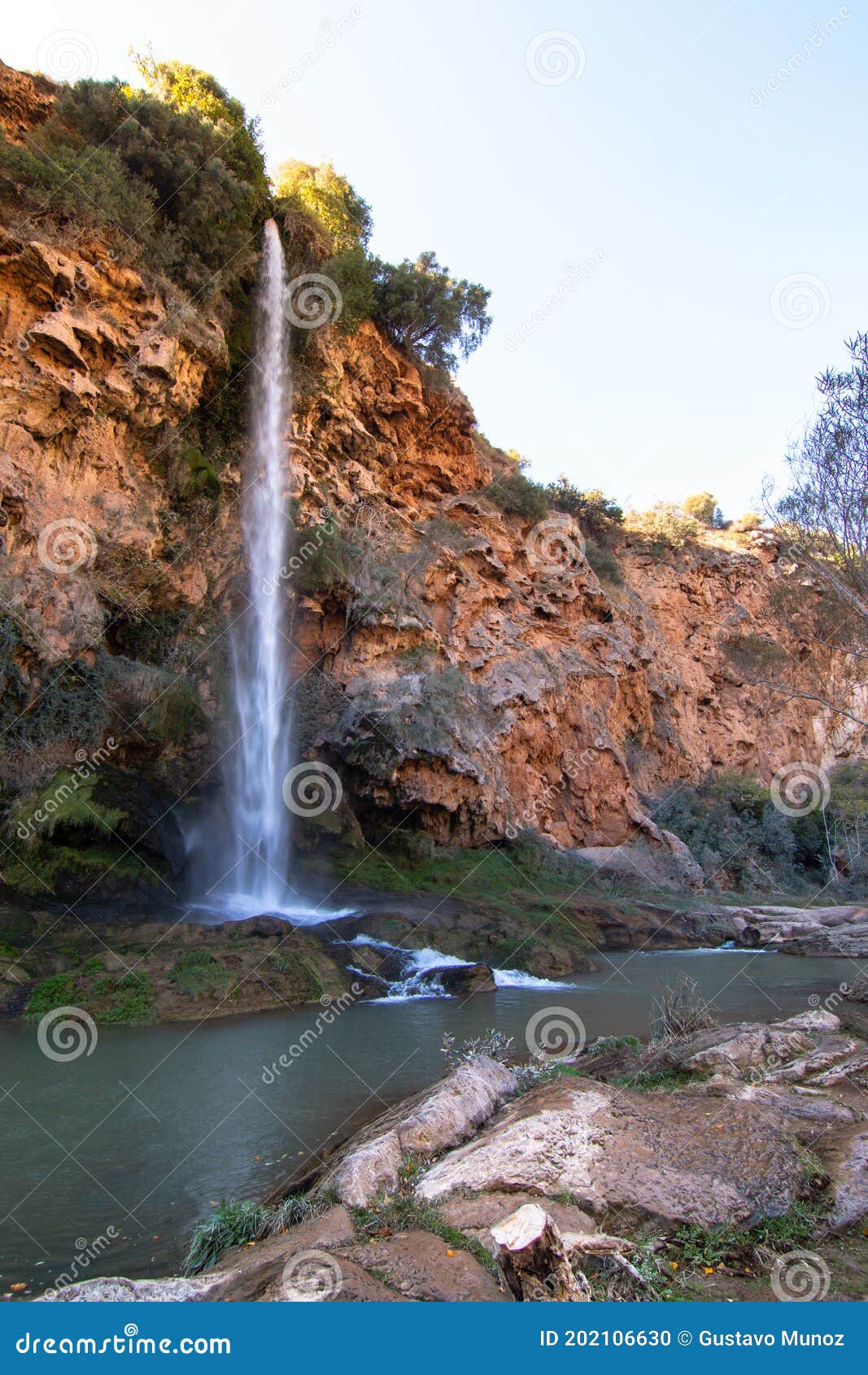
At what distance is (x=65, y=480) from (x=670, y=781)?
2503 centimetres

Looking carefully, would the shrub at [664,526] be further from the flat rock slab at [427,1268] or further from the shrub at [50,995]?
the flat rock slab at [427,1268]

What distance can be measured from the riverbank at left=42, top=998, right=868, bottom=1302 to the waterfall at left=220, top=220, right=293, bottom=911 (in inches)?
455

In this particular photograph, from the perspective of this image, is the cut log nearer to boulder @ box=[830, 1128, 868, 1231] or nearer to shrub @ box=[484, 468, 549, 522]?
boulder @ box=[830, 1128, 868, 1231]

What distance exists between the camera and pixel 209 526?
67.4ft

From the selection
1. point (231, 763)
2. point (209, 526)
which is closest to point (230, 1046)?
point (231, 763)

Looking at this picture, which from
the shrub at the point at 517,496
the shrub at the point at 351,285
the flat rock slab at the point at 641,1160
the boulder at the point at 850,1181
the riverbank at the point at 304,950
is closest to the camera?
the boulder at the point at 850,1181

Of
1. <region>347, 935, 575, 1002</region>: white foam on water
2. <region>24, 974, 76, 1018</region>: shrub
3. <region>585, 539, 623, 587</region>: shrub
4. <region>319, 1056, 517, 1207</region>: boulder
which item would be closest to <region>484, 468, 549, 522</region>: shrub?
<region>585, 539, 623, 587</region>: shrub

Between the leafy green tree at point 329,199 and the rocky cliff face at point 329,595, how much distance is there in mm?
3423

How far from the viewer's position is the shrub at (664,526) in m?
37.6

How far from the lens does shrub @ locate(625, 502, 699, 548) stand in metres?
37.6

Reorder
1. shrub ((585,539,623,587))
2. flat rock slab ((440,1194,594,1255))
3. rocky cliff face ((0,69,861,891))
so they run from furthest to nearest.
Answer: shrub ((585,539,623,587)) → rocky cliff face ((0,69,861,891)) → flat rock slab ((440,1194,594,1255))

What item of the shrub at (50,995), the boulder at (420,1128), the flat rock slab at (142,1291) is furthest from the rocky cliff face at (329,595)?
the flat rock slab at (142,1291)

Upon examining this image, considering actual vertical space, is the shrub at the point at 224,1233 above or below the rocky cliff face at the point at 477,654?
below

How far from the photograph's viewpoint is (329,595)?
73.0ft
